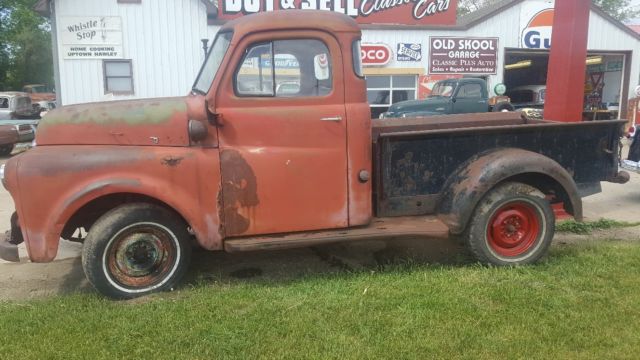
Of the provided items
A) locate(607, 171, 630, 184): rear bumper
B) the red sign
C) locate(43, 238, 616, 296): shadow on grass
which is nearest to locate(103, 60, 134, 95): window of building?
the red sign

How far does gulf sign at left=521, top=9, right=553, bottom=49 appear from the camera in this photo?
18.8 m

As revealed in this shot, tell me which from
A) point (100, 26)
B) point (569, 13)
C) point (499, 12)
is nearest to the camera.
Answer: point (569, 13)

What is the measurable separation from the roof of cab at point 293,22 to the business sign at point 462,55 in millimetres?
14279

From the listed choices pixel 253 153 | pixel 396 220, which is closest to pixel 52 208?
pixel 253 153

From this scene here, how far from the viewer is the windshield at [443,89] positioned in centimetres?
1576

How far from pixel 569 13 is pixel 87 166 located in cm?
543

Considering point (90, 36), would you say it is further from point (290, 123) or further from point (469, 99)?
point (290, 123)

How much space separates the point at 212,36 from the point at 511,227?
13.5 metres

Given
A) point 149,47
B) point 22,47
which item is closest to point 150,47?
point 149,47

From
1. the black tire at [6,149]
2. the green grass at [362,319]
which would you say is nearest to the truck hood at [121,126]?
the green grass at [362,319]

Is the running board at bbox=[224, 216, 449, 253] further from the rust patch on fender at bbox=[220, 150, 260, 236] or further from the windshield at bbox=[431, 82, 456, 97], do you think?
the windshield at bbox=[431, 82, 456, 97]

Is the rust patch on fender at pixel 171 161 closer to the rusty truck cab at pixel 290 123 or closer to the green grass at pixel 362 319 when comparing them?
the rusty truck cab at pixel 290 123

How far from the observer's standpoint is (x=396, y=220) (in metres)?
4.70

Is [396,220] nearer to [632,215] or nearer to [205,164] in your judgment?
[205,164]
